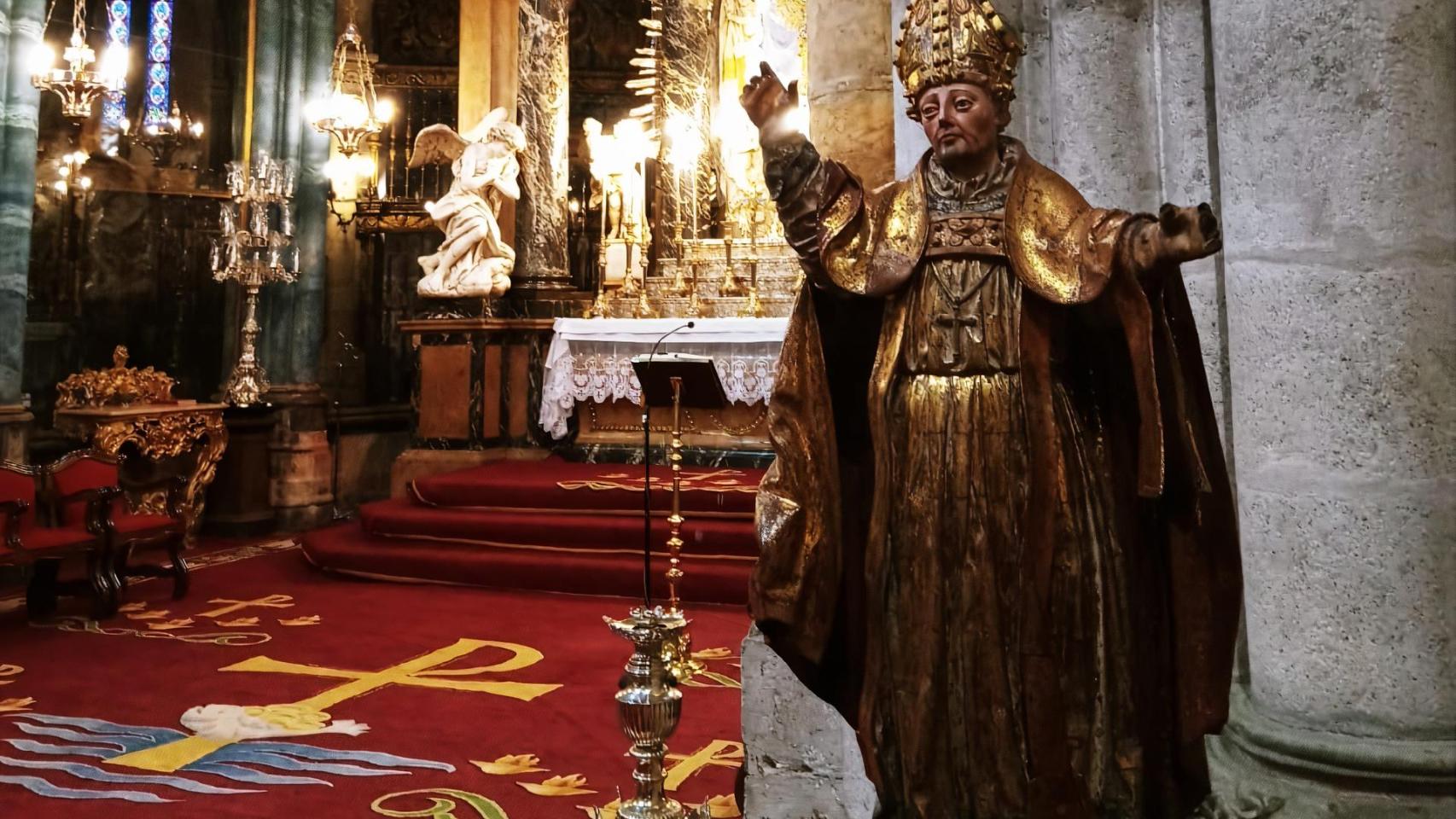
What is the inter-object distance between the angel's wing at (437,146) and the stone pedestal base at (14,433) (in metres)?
3.77

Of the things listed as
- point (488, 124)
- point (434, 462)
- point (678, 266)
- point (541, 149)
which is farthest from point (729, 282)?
point (434, 462)

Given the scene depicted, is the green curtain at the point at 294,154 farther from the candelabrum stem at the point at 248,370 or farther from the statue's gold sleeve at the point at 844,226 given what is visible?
the statue's gold sleeve at the point at 844,226

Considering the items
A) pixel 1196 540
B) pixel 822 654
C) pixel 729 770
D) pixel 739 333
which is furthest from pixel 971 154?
pixel 739 333

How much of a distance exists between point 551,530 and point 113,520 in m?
2.63

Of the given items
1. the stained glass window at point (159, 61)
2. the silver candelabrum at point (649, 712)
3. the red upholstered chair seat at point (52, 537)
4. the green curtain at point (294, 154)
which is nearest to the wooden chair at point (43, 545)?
the red upholstered chair seat at point (52, 537)

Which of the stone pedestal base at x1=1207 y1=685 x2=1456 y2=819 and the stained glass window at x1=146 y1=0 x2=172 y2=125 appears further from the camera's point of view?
the stained glass window at x1=146 y1=0 x2=172 y2=125

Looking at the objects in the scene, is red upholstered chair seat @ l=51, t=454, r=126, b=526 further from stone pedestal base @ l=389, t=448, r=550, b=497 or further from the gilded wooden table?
stone pedestal base @ l=389, t=448, r=550, b=497

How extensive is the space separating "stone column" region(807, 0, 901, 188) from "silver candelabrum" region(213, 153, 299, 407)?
6.92m

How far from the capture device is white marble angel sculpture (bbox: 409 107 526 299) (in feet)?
27.9

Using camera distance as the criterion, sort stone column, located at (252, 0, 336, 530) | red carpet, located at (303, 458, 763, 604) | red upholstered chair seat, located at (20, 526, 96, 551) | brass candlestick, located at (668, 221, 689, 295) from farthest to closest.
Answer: stone column, located at (252, 0, 336, 530) → brass candlestick, located at (668, 221, 689, 295) → red carpet, located at (303, 458, 763, 604) → red upholstered chair seat, located at (20, 526, 96, 551)

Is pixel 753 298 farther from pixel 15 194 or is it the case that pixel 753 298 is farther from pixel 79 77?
pixel 79 77

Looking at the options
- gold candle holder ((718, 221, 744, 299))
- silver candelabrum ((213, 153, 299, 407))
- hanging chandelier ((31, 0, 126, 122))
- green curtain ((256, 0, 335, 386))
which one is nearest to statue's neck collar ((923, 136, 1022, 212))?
gold candle holder ((718, 221, 744, 299))

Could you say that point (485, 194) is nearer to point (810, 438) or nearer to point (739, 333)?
point (739, 333)

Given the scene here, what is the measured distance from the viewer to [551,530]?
21.1 feet
